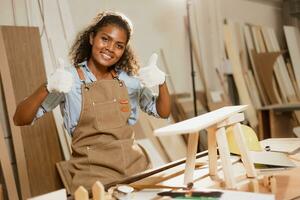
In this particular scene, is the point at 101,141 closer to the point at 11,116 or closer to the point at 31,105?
the point at 31,105

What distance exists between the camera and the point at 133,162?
1833 millimetres

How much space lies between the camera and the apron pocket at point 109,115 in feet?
5.77

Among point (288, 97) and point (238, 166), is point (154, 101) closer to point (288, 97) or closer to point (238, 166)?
point (238, 166)

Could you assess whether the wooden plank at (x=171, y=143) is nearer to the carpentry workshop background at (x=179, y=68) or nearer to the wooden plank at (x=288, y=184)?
the carpentry workshop background at (x=179, y=68)

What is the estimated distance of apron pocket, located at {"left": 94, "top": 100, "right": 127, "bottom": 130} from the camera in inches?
69.2

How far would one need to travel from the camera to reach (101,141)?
173 centimetres

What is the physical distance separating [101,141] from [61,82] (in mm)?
328

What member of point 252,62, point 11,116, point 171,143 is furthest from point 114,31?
point 252,62

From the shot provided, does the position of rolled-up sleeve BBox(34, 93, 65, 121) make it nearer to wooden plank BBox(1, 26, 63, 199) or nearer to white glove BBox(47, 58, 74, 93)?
white glove BBox(47, 58, 74, 93)

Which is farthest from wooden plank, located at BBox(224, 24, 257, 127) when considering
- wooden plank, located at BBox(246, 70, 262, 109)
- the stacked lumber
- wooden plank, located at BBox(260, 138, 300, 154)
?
wooden plank, located at BBox(260, 138, 300, 154)

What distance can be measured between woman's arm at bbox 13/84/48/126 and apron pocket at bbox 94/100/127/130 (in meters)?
0.24

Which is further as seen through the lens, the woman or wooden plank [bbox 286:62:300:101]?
wooden plank [bbox 286:62:300:101]

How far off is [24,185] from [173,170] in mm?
1418

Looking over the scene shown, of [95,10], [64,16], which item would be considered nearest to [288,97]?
[95,10]
